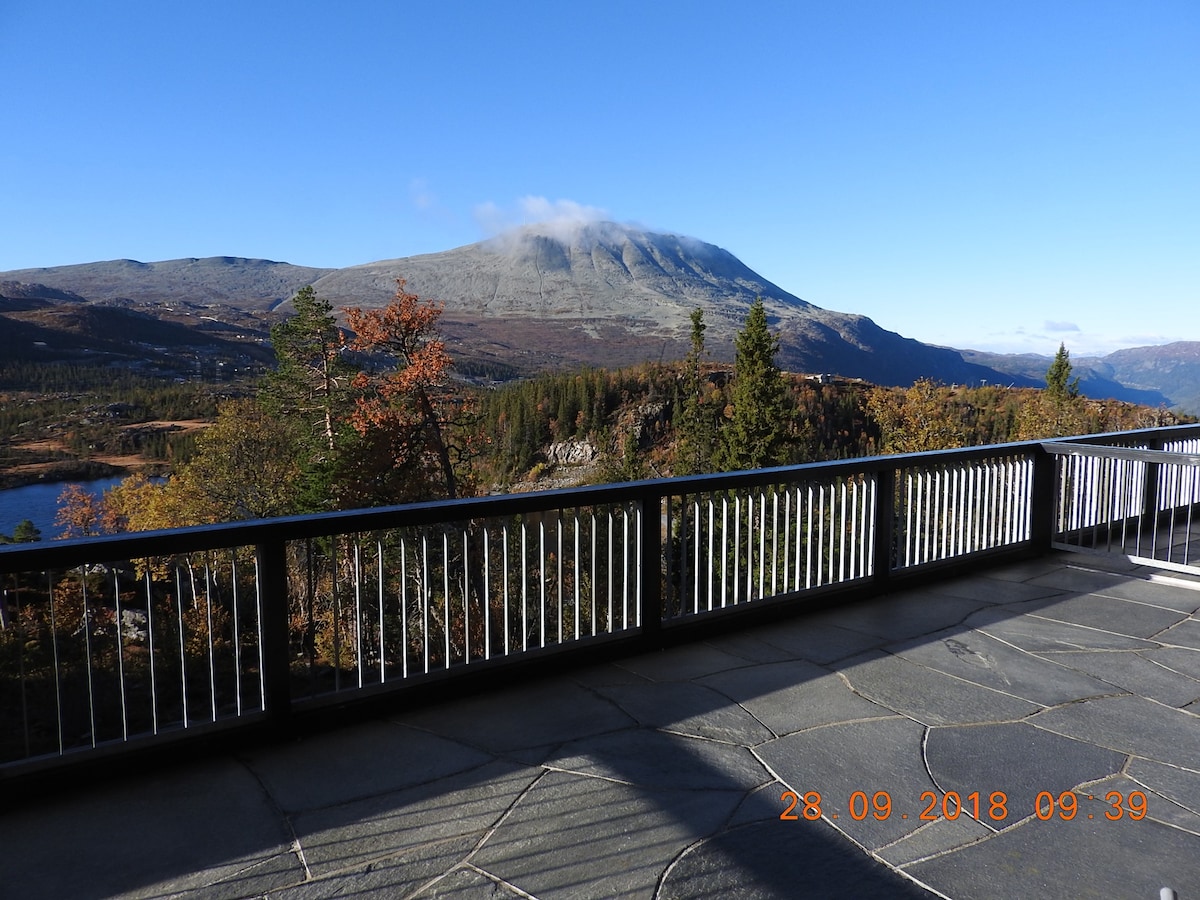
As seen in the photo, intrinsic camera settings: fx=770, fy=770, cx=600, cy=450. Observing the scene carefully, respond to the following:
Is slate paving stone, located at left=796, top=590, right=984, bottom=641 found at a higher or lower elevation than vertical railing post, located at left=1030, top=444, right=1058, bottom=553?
lower

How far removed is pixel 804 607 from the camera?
14.8ft

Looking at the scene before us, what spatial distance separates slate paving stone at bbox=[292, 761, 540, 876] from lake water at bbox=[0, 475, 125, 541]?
6711 centimetres

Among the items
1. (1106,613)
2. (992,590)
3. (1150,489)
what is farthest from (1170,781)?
(1150,489)

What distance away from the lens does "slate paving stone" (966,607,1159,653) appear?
153 inches

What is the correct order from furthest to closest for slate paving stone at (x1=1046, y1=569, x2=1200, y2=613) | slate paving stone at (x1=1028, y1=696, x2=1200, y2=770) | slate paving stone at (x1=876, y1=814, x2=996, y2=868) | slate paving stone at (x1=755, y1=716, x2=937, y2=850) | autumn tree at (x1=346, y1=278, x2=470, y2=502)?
1. autumn tree at (x1=346, y1=278, x2=470, y2=502)
2. slate paving stone at (x1=1046, y1=569, x2=1200, y2=613)
3. slate paving stone at (x1=1028, y1=696, x2=1200, y2=770)
4. slate paving stone at (x1=755, y1=716, x2=937, y2=850)
5. slate paving stone at (x1=876, y1=814, x2=996, y2=868)

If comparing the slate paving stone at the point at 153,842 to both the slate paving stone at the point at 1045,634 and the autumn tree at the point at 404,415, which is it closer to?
the slate paving stone at the point at 1045,634

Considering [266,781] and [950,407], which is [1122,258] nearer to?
[950,407]

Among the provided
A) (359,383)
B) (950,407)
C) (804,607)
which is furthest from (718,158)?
(804,607)

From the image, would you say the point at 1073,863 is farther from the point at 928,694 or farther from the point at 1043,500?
the point at 1043,500

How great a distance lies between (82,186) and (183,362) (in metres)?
30.6

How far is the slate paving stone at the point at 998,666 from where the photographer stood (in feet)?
10.8

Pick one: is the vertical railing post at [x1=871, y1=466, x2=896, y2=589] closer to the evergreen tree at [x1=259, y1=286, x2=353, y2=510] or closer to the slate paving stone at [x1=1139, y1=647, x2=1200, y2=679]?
the slate paving stone at [x1=1139, y1=647, x2=1200, y2=679]

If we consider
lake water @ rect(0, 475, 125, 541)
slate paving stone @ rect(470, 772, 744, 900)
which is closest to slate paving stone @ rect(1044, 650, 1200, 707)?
slate paving stone @ rect(470, 772, 744, 900)

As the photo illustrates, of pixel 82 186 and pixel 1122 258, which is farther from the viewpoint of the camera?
pixel 82 186
